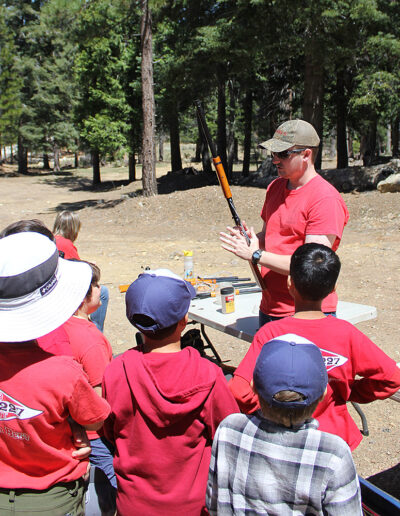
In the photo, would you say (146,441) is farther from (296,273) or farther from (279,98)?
(279,98)

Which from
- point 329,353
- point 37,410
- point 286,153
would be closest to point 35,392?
point 37,410

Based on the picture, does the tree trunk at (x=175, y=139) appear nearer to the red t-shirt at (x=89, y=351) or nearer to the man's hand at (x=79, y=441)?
the red t-shirt at (x=89, y=351)

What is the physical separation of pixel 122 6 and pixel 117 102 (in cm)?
787

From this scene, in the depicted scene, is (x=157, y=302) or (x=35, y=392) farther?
(x=157, y=302)

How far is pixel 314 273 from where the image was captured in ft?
7.32

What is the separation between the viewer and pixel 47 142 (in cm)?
3775

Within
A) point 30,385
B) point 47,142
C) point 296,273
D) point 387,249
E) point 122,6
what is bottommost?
point 387,249

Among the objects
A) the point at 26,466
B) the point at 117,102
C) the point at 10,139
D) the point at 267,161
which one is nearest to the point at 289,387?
the point at 26,466

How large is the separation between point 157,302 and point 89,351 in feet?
2.25

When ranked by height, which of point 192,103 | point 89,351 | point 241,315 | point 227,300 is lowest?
point 241,315

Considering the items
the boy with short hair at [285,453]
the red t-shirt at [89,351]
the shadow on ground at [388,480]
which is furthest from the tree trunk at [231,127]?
the boy with short hair at [285,453]

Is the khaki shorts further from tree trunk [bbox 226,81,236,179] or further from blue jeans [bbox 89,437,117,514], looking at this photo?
tree trunk [bbox 226,81,236,179]

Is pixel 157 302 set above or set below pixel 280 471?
above

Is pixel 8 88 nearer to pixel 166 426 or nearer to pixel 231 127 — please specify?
pixel 231 127
